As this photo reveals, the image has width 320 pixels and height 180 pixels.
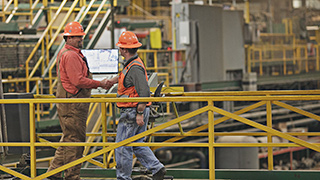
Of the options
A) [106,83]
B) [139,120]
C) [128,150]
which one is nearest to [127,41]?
[106,83]

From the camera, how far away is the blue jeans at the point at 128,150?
6578mm

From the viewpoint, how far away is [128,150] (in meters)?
6.62

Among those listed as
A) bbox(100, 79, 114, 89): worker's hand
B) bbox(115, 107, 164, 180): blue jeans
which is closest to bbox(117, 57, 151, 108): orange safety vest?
bbox(115, 107, 164, 180): blue jeans

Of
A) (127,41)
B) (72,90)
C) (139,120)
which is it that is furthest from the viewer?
(72,90)

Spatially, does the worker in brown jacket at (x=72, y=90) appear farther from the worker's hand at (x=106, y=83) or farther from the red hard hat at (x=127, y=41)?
the red hard hat at (x=127, y=41)

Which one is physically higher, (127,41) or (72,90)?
(127,41)

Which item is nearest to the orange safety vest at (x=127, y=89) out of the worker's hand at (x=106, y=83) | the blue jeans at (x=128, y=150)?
the blue jeans at (x=128, y=150)

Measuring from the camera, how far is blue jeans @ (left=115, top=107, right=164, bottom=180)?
21.6 ft

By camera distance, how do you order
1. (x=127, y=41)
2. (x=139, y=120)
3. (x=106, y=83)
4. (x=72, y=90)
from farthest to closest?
(x=106, y=83), (x=72, y=90), (x=127, y=41), (x=139, y=120)

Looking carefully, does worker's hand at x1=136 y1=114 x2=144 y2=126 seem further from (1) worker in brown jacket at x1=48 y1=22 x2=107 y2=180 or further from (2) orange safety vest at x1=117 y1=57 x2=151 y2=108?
(1) worker in brown jacket at x1=48 y1=22 x2=107 y2=180

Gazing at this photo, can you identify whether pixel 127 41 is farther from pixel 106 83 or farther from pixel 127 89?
pixel 106 83

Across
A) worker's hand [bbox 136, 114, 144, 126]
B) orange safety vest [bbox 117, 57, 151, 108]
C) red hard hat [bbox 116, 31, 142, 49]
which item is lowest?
worker's hand [bbox 136, 114, 144, 126]

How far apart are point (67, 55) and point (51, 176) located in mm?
1575

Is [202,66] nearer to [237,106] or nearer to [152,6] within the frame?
[237,106]
